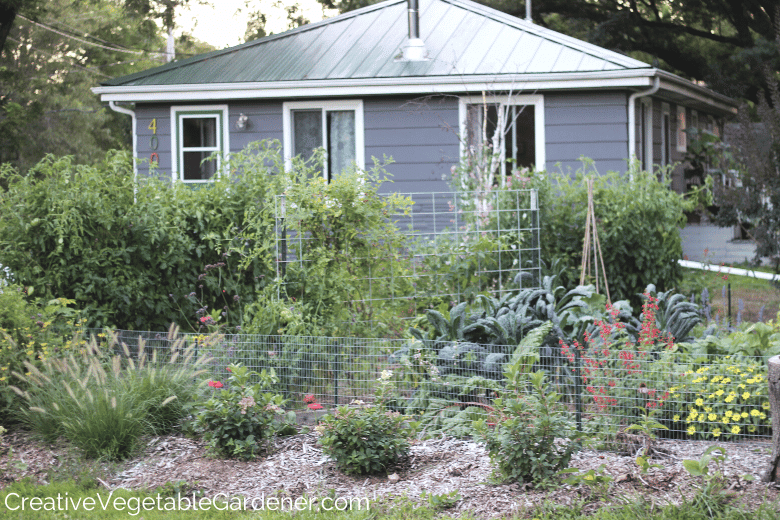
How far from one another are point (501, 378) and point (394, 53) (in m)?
8.09

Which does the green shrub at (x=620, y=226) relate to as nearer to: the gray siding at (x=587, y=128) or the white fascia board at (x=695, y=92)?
the gray siding at (x=587, y=128)

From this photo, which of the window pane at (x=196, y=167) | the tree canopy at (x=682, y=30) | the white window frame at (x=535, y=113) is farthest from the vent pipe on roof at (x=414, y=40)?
the tree canopy at (x=682, y=30)

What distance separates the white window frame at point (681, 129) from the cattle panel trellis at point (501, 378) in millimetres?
9832

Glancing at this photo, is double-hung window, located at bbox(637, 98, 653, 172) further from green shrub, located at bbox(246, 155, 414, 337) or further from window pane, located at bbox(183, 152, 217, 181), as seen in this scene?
window pane, located at bbox(183, 152, 217, 181)

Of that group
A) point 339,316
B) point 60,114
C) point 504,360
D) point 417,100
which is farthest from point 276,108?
point 60,114

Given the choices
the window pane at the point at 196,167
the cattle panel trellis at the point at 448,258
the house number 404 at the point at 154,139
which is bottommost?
the cattle panel trellis at the point at 448,258

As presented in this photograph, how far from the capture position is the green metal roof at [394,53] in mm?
11148

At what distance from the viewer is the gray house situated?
10977 millimetres

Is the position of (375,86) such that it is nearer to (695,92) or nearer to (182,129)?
(182,129)

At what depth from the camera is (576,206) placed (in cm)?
808

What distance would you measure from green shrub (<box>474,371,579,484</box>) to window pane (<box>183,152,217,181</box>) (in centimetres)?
945

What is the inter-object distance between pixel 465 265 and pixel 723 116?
12058 mm

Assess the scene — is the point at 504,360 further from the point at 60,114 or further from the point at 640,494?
the point at 60,114

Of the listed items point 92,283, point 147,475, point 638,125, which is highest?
point 638,125
